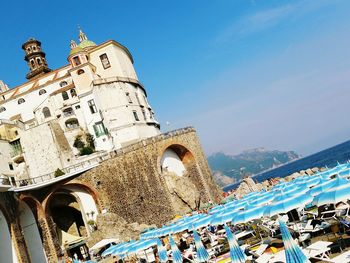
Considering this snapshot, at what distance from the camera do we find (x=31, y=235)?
34.2 m

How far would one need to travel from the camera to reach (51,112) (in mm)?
52188

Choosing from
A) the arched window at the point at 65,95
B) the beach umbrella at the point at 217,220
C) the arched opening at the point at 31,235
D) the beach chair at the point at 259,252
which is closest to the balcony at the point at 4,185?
the arched opening at the point at 31,235

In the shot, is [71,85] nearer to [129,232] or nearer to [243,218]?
[129,232]

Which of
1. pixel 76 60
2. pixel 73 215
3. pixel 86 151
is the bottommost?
pixel 73 215

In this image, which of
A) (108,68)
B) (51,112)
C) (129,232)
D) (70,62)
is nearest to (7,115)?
(51,112)

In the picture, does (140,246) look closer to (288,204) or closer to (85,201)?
(288,204)

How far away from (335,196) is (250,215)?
17.1ft

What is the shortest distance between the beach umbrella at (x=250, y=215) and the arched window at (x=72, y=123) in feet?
116

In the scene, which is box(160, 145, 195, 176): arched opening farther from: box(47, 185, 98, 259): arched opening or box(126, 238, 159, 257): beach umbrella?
box(126, 238, 159, 257): beach umbrella

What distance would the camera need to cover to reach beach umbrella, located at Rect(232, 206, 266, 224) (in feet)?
58.6

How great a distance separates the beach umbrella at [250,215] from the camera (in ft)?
58.6

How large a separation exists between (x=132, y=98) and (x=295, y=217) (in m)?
34.7

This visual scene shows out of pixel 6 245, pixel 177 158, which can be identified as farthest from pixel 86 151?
pixel 6 245

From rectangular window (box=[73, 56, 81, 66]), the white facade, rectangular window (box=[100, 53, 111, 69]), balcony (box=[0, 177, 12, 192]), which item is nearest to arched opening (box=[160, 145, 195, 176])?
the white facade
